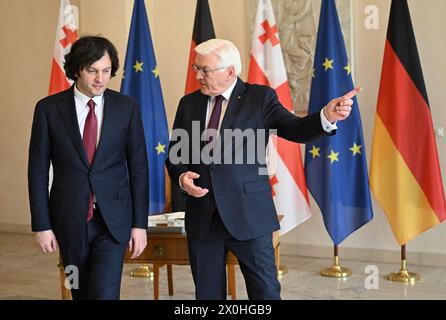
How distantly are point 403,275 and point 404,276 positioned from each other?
1cm

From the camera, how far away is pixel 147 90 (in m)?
6.00

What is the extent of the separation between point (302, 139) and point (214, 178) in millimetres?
423

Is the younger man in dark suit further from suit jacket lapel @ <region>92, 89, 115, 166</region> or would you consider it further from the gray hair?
the gray hair

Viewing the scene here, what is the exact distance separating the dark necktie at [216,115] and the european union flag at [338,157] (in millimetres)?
2616

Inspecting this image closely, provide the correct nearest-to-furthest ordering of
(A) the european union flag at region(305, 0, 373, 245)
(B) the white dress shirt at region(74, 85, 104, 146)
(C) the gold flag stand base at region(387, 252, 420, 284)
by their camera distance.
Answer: (B) the white dress shirt at region(74, 85, 104, 146), (C) the gold flag stand base at region(387, 252, 420, 284), (A) the european union flag at region(305, 0, 373, 245)

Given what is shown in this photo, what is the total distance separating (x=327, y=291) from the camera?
5.13 metres

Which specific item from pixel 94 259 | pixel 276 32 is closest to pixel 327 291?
pixel 276 32

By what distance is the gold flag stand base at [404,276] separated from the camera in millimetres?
5348

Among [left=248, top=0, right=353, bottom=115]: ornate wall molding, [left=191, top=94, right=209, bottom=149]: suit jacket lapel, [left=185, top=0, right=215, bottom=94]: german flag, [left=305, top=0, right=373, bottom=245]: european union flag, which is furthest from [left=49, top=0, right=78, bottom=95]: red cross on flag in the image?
[left=191, top=94, right=209, bottom=149]: suit jacket lapel

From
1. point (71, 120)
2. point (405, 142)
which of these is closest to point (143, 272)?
point (405, 142)

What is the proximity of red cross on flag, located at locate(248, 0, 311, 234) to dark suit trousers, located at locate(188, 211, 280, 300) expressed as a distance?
2.68m

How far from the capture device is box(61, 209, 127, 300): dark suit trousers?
2771mm

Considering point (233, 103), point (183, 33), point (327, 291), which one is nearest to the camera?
point (233, 103)

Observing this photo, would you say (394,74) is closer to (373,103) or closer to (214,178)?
(373,103)
